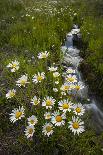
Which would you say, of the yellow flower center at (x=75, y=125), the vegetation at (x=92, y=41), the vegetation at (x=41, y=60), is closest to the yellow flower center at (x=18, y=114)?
the vegetation at (x=41, y=60)

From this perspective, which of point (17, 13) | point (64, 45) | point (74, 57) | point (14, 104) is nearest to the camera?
point (14, 104)

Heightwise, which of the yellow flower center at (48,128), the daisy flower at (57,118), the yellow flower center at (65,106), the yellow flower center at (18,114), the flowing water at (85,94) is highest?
the yellow flower center at (65,106)

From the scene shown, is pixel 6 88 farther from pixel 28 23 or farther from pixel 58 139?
pixel 28 23

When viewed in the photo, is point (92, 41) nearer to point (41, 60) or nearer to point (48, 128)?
point (41, 60)

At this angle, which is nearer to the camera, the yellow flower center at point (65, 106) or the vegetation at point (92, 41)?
the yellow flower center at point (65, 106)

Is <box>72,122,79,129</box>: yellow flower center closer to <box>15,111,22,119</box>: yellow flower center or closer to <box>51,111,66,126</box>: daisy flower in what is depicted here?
<box>51,111,66,126</box>: daisy flower

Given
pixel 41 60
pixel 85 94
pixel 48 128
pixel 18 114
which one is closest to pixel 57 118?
pixel 48 128

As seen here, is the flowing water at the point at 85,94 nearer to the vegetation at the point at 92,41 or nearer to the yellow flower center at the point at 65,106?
the vegetation at the point at 92,41

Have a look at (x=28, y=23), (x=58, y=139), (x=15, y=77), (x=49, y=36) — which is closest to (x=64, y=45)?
(x=49, y=36)
